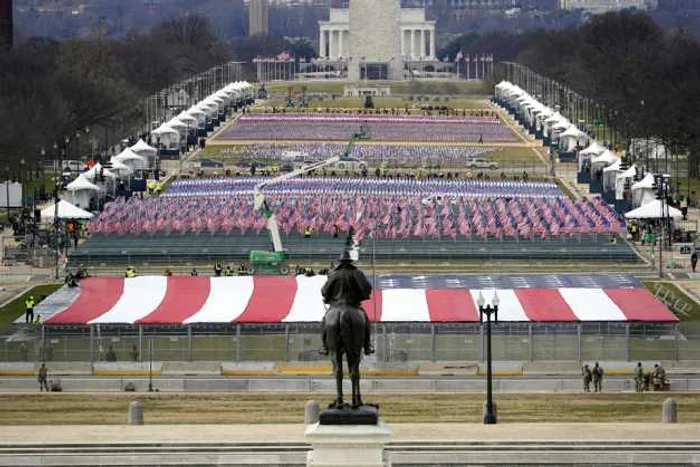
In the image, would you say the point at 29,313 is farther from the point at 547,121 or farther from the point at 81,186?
the point at 547,121

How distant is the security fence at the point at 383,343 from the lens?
56250mm

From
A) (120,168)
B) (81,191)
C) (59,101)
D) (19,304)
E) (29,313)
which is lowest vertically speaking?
(120,168)

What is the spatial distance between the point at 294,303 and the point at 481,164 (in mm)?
62797

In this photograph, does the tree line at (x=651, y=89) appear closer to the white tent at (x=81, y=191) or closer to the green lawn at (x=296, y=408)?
the white tent at (x=81, y=191)

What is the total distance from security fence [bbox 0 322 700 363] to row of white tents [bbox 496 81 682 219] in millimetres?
28608

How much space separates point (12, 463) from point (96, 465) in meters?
1.17

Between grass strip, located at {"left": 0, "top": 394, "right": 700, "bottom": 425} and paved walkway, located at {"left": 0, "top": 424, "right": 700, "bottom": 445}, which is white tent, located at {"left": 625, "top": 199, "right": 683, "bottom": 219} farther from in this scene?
paved walkway, located at {"left": 0, "top": 424, "right": 700, "bottom": 445}

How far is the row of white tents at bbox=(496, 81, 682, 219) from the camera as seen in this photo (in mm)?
88250

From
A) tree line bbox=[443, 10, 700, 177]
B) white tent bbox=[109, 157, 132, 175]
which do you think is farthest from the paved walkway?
tree line bbox=[443, 10, 700, 177]

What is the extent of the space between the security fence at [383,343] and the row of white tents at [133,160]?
33.0m

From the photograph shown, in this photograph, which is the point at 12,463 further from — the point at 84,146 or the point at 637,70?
the point at 637,70

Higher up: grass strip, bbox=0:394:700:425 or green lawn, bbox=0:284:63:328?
grass strip, bbox=0:394:700:425

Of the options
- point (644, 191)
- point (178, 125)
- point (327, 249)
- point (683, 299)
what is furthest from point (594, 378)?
point (178, 125)

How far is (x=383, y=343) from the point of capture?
5628cm
